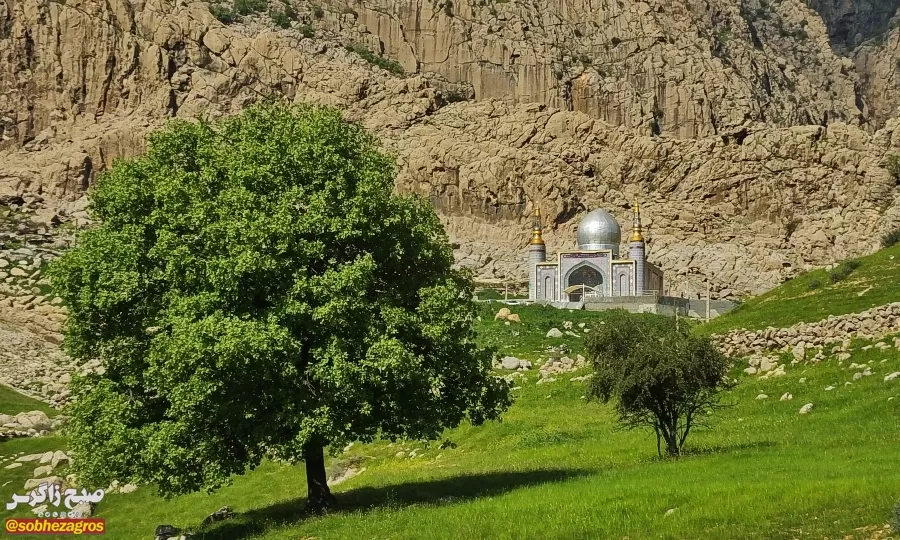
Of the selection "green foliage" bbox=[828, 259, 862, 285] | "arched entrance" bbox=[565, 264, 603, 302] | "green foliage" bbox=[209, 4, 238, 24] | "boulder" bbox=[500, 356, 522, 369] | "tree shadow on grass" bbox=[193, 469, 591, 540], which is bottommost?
"tree shadow on grass" bbox=[193, 469, 591, 540]

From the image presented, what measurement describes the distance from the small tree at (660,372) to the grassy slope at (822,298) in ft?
47.4

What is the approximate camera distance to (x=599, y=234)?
102 metres

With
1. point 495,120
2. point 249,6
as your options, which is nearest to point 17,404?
point 495,120

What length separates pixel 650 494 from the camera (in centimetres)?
1892

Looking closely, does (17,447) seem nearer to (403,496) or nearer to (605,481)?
(403,496)

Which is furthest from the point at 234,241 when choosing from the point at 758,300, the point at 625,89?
the point at 625,89

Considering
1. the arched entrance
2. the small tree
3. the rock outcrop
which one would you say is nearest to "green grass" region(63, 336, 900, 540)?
the small tree

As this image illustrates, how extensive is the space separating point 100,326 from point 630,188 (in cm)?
10771

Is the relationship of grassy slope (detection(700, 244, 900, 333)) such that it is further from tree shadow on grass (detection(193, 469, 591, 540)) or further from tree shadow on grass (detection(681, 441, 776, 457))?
tree shadow on grass (detection(193, 469, 591, 540))

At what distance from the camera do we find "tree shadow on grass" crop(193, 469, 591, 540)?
75.7 ft

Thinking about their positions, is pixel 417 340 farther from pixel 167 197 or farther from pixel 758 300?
pixel 758 300

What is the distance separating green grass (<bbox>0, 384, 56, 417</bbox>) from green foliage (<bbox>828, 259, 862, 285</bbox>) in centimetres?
3978

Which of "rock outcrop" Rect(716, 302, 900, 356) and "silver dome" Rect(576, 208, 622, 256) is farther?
"silver dome" Rect(576, 208, 622, 256)

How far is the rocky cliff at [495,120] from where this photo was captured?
386 feet
